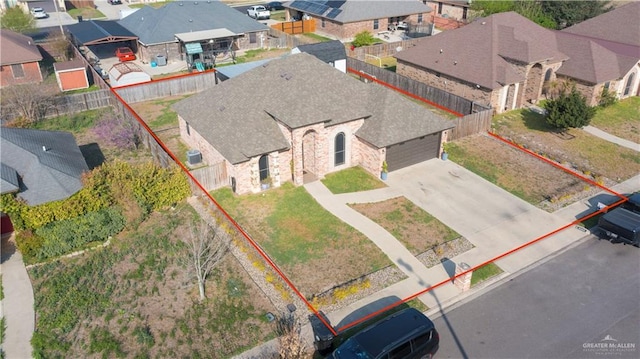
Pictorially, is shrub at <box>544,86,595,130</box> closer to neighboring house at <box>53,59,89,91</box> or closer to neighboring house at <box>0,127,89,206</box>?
neighboring house at <box>0,127,89,206</box>

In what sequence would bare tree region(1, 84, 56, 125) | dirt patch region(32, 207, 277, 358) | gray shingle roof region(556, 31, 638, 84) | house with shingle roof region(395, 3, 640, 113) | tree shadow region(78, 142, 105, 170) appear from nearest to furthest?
dirt patch region(32, 207, 277, 358) < tree shadow region(78, 142, 105, 170) < bare tree region(1, 84, 56, 125) < house with shingle roof region(395, 3, 640, 113) < gray shingle roof region(556, 31, 638, 84)

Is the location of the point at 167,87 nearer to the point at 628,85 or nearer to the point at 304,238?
the point at 304,238

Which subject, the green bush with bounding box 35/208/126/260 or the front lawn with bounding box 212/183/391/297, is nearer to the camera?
the front lawn with bounding box 212/183/391/297

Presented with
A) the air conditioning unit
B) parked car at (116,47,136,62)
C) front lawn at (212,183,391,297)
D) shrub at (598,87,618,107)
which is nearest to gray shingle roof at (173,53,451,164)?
the air conditioning unit

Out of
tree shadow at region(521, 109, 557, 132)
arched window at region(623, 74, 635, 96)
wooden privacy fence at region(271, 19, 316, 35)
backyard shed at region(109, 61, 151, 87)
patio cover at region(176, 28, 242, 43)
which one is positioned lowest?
tree shadow at region(521, 109, 557, 132)

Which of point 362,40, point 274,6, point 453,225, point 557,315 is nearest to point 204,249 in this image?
point 453,225

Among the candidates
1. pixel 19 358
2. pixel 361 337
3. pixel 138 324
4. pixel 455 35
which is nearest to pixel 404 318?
pixel 361 337
